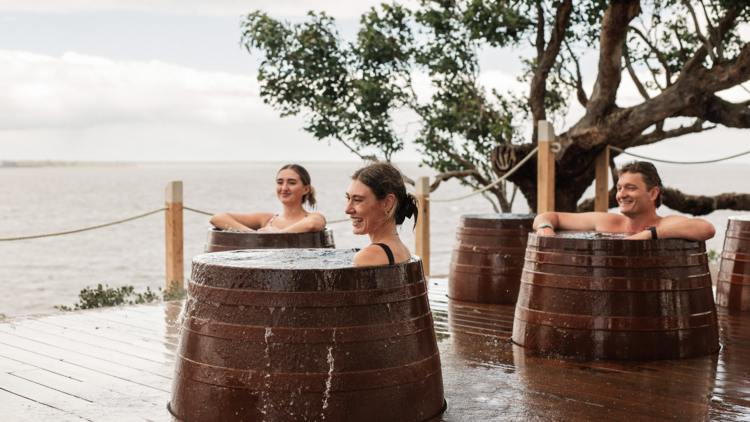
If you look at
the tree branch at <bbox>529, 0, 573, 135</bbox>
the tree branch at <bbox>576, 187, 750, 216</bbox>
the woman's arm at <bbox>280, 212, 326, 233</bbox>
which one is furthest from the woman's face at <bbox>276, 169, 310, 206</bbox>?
the tree branch at <bbox>576, 187, 750, 216</bbox>

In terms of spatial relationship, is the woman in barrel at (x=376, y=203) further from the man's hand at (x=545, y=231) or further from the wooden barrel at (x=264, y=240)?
the wooden barrel at (x=264, y=240)

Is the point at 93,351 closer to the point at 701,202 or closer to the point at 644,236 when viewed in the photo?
the point at 644,236

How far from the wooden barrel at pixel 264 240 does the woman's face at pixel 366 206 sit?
6.05 ft

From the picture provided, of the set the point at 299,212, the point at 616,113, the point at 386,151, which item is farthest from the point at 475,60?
the point at 299,212

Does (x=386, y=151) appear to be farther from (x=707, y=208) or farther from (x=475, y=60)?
(x=707, y=208)

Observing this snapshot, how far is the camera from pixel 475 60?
9.98 meters

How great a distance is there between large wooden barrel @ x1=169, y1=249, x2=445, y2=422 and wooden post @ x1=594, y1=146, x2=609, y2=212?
515cm

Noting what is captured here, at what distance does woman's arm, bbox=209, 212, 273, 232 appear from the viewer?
518 centimetres

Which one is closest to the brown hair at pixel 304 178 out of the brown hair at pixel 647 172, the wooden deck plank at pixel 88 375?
the wooden deck plank at pixel 88 375

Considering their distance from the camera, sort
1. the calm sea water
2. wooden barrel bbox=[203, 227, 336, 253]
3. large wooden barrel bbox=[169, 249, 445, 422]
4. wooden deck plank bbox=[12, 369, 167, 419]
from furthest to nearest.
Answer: the calm sea water < wooden barrel bbox=[203, 227, 336, 253] < wooden deck plank bbox=[12, 369, 167, 419] < large wooden barrel bbox=[169, 249, 445, 422]

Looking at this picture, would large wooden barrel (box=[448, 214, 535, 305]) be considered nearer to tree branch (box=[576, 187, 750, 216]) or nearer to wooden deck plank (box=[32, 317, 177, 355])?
wooden deck plank (box=[32, 317, 177, 355])

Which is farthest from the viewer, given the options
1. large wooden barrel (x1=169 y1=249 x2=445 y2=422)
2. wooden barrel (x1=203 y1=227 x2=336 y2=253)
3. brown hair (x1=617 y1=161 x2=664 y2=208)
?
wooden barrel (x1=203 y1=227 x2=336 y2=253)

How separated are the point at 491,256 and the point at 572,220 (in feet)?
3.92

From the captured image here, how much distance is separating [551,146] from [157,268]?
23.5 metres
